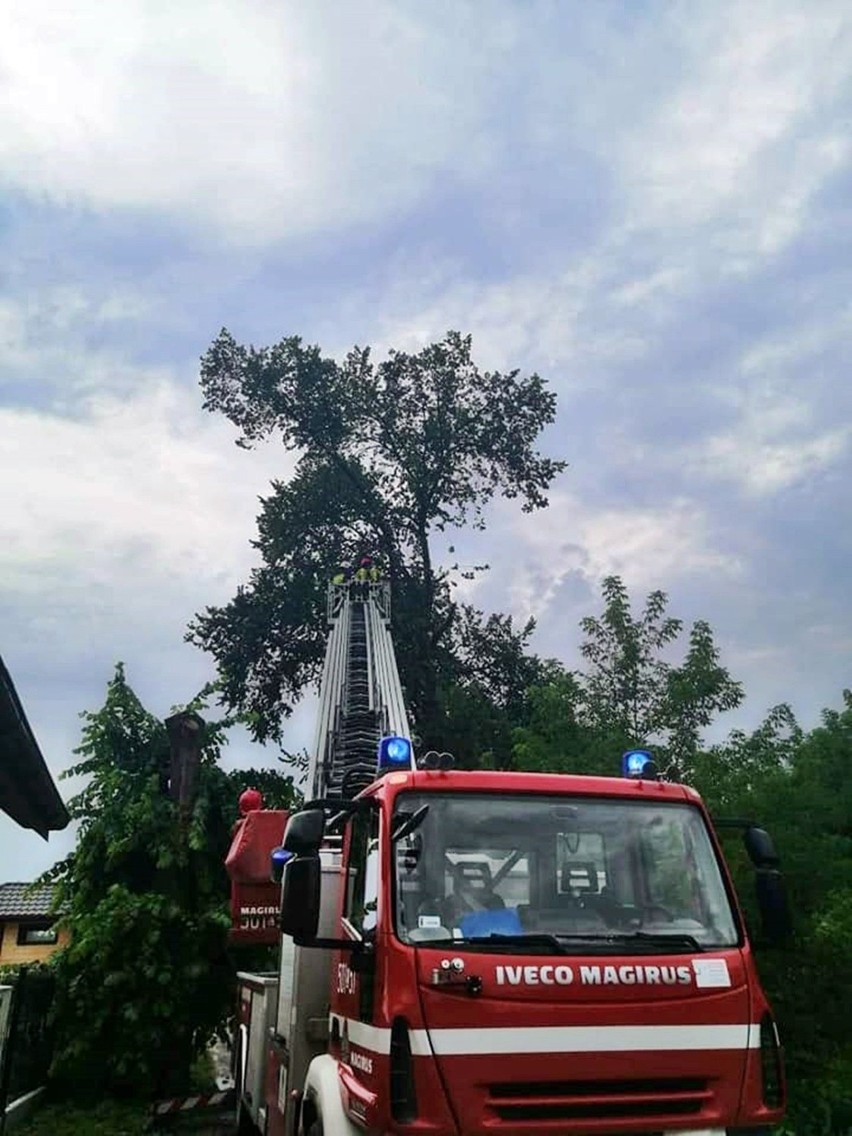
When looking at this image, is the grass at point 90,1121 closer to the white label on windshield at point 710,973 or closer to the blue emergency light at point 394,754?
the blue emergency light at point 394,754

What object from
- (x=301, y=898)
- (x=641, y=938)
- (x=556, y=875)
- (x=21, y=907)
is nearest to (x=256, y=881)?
(x=301, y=898)

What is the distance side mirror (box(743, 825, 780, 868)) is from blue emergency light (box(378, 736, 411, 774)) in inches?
69.9

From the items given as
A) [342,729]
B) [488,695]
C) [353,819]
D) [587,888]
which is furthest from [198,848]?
[488,695]

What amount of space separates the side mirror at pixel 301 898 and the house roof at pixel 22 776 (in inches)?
79.6

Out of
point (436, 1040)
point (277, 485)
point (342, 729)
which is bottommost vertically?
point (436, 1040)

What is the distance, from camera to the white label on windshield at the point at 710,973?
441 cm

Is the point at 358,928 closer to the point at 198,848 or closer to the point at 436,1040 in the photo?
the point at 436,1040

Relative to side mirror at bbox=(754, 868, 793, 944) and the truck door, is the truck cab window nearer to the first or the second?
the truck door

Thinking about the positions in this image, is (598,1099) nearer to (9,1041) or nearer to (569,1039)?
(569,1039)

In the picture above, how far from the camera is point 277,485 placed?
1213 inches

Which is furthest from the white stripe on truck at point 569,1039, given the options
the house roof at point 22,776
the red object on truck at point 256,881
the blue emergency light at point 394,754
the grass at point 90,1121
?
the grass at point 90,1121

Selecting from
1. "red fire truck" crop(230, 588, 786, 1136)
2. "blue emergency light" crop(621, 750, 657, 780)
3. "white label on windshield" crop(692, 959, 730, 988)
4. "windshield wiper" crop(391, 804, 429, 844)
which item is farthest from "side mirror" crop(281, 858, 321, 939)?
"blue emergency light" crop(621, 750, 657, 780)

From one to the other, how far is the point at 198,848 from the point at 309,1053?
20.6 ft

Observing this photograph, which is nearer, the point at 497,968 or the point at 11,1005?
the point at 497,968
